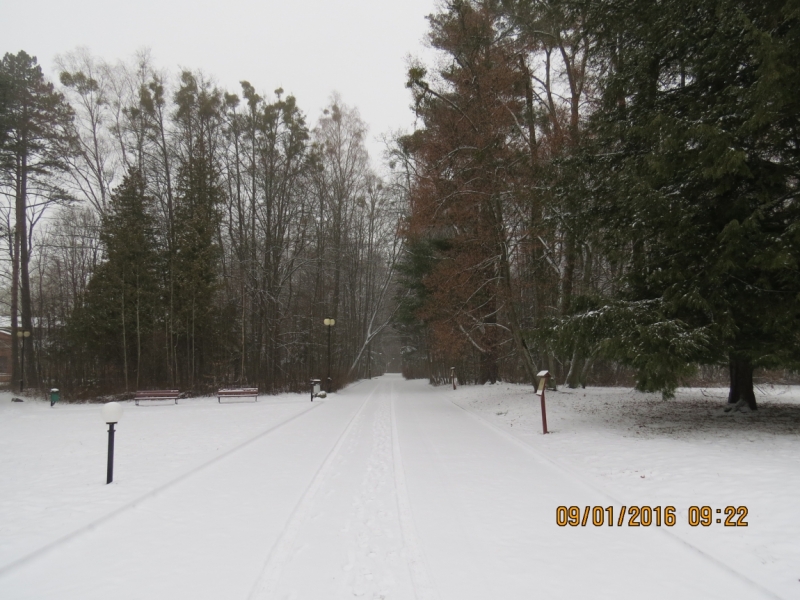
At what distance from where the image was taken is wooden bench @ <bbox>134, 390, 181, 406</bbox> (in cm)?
1803

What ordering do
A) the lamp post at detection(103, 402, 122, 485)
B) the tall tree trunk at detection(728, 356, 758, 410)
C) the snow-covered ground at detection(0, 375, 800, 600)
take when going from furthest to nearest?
the tall tree trunk at detection(728, 356, 758, 410) < the lamp post at detection(103, 402, 122, 485) < the snow-covered ground at detection(0, 375, 800, 600)

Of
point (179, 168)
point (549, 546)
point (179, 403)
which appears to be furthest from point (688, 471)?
point (179, 168)

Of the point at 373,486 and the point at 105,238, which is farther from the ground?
the point at 105,238

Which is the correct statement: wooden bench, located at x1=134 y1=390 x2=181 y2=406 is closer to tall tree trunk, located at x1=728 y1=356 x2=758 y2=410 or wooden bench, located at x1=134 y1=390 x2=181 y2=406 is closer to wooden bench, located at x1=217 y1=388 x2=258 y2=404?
wooden bench, located at x1=217 y1=388 x2=258 y2=404

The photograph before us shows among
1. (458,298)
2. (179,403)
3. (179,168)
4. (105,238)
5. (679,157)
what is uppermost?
(179,168)

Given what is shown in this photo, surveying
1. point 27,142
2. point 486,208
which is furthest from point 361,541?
point 27,142

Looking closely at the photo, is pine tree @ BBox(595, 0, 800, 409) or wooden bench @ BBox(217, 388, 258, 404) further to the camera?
wooden bench @ BBox(217, 388, 258, 404)

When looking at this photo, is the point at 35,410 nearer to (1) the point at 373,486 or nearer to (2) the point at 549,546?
(1) the point at 373,486

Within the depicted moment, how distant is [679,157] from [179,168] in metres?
22.6

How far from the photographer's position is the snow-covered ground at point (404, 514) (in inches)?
126

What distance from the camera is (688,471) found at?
18.2 feet

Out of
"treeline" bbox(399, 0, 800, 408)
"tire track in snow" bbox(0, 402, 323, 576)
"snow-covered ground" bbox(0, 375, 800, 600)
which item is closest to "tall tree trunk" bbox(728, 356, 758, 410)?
"treeline" bbox(399, 0, 800, 408)
